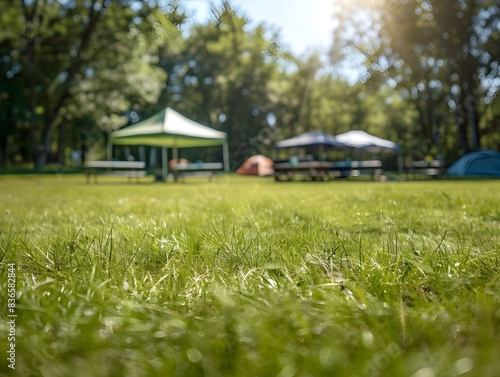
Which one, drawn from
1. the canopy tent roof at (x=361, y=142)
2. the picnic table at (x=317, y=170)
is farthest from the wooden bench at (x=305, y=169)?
the canopy tent roof at (x=361, y=142)

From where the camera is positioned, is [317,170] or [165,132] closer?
[165,132]

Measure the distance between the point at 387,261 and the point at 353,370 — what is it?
88cm

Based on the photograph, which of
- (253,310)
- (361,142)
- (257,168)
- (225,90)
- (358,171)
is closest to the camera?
(253,310)

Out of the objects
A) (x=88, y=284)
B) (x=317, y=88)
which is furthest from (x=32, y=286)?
(x=317, y=88)

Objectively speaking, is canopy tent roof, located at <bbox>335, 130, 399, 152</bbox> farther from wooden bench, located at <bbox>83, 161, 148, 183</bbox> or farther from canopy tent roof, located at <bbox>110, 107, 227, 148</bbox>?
wooden bench, located at <bbox>83, 161, 148, 183</bbox>

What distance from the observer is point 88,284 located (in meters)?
1.29

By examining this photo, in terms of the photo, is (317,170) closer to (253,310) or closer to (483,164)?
(483,164)

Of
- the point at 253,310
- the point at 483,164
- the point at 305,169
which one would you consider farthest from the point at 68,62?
the point at 253,310

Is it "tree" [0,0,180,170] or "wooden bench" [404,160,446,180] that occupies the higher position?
"tree" [0,0,180,170]

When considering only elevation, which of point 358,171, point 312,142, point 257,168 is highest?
point 312,142

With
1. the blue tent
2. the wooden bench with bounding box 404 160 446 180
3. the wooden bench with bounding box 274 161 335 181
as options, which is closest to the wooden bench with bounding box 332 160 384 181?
the wooden bench with bounding box 274 161 335 181

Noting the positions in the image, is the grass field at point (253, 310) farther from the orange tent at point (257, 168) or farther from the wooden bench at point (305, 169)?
the orange tent at point (257, 168)

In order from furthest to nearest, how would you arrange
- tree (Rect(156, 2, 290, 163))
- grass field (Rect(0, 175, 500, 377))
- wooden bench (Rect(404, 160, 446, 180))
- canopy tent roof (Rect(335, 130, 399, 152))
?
1. tree (Rect(156, 2, 290, 163))
2. canopy tent roof (Rect(335, 130, 399, 152))
3. wooden bench (Rect(404, 160, 446, 180))
4. grass field (Rect(0, 175, 500, 377))

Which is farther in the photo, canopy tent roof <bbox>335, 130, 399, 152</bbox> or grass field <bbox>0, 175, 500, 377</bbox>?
canopy tent roof <bbox>335, 130, 399, 152</bbox>
